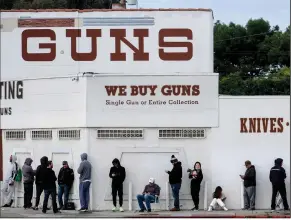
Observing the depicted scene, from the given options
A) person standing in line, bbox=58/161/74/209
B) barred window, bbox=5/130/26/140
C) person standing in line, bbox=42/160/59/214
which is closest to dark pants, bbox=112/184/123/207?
person standing in line, bbox=58/161/74/209

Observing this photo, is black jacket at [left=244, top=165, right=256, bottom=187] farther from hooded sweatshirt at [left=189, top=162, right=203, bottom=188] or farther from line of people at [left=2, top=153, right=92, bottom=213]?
line of people at [left=2, top=153, right=92, bottom=213]

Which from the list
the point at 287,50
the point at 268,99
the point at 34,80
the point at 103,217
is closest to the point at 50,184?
the point at 103,217

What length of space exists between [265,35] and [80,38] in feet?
146

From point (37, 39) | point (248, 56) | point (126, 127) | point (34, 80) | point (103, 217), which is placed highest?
point (248, 56)

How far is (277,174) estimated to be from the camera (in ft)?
77.8

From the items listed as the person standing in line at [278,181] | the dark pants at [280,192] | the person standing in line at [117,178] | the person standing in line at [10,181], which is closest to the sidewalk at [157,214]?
the dark pants at [280,192]

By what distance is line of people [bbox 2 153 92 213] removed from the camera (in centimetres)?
2406

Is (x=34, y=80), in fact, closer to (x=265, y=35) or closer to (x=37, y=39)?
(x=37, y=39)

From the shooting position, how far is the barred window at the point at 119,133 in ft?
82.6

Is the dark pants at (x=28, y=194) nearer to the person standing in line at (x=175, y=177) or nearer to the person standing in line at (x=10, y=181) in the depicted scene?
the person standing in line at (x=10, y=181)

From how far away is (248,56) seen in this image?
68375mm

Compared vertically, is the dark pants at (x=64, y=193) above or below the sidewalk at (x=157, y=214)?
above

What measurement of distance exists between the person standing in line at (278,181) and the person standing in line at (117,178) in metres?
4.93

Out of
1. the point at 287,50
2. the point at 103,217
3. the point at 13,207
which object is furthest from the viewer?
the point at 287,50
